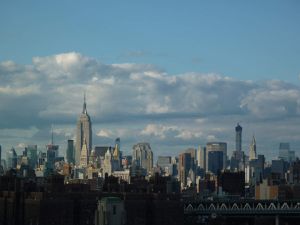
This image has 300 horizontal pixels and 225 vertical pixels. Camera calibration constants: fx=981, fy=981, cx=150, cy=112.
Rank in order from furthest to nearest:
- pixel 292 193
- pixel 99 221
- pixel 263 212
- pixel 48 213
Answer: pixel 292 193, pixel 263 212, pixel 48 213, pixel 99 221

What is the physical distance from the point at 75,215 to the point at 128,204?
22.5ft

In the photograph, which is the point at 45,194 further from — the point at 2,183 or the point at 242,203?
the point at 242,203

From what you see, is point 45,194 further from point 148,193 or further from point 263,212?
point 263,212

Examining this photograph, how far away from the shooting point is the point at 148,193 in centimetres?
13000

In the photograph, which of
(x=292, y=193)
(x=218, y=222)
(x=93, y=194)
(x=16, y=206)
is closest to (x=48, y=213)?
(x=16, y=206)

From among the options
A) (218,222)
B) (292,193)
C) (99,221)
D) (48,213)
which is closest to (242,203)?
(218,222)

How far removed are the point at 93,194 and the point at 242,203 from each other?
2781 centimetres

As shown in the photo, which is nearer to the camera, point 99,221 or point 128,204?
point 99,221

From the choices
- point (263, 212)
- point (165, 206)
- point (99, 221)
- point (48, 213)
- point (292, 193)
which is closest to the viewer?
point (99, 221)

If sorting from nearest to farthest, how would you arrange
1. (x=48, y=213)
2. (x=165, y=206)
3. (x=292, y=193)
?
(x=48, y=213), (x=165, y=206), (x=292, y=193)

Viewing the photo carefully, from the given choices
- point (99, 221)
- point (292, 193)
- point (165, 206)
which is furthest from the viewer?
point (292, 193)

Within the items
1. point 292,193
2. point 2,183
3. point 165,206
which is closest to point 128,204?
point 165,206

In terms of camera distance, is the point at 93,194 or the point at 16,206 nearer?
the point at 16,206

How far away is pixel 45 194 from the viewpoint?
387ft
